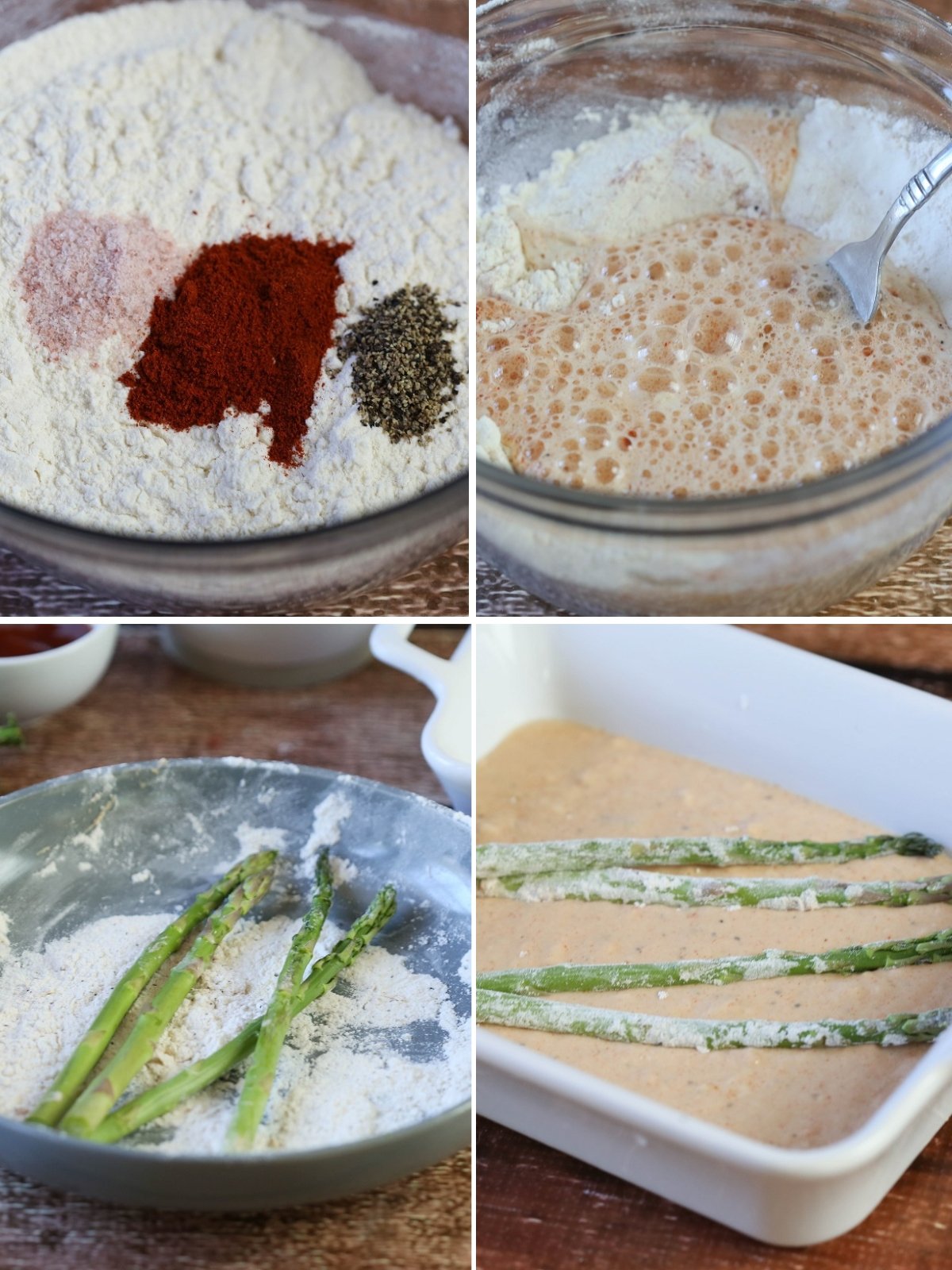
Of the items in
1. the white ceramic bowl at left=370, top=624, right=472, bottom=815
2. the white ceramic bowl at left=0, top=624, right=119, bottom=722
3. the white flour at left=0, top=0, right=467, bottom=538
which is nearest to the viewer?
the white flour at left=0, top=0, right=467, bottom=538

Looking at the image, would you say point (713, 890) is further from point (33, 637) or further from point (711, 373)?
point (33, 637)

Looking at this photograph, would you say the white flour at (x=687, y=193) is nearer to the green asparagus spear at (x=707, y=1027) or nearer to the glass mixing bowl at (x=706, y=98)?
the glass mixing bowl at (x=706, y=98)

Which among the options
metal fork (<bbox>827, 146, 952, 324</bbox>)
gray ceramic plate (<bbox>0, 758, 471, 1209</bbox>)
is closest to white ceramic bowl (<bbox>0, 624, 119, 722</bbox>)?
gray ceramic plate (<bbox>0, 758, 471, 1209</bbox>)

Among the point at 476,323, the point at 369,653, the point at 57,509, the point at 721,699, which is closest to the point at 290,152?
the point at 476,323

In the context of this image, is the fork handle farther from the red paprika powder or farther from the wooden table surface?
the wooden table surface

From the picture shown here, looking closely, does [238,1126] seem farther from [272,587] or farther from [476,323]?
[476,323]

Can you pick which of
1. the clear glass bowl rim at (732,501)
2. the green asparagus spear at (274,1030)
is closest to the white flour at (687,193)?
the clear glass bowl rim at (732,501)
